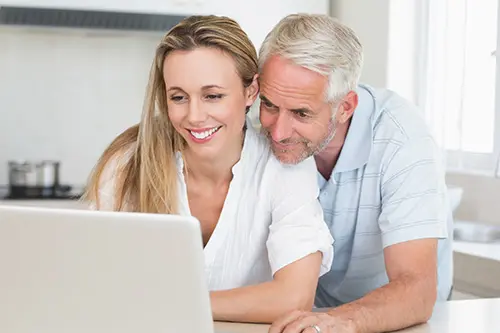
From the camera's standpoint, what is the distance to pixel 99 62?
4359mm

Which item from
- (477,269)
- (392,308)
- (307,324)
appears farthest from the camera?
(477,269)

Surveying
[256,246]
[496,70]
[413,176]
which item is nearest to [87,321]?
[256,246]

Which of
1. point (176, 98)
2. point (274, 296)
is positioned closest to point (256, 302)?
point (274, 296)

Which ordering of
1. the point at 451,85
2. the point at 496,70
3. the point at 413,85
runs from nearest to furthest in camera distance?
the point at 496,70
the point at 451,85
the point at 413,85

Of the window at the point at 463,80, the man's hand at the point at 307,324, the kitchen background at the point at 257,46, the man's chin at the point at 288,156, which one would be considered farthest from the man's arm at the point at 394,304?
the window at the point at 463,80

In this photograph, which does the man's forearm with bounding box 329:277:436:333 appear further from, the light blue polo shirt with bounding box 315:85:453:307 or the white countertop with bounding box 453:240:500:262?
the white countertop with bounding box 453:240:500:262

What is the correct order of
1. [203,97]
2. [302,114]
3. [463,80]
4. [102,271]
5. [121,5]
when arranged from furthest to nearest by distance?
[121,5] → [463,80] → [302,114] → [203,97] → [102,271]

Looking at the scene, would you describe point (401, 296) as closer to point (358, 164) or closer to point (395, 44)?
point (358, 164)

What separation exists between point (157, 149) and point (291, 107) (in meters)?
0.31

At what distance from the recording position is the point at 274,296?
1.67m

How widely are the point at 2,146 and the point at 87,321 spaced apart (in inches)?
129

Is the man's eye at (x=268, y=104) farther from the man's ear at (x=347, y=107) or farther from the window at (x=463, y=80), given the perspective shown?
the window at (x=463, y=80)

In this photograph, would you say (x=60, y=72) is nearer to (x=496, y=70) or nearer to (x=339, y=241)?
(x=496, y=70)

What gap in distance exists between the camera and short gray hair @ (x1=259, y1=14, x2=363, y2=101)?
71.7 inches
